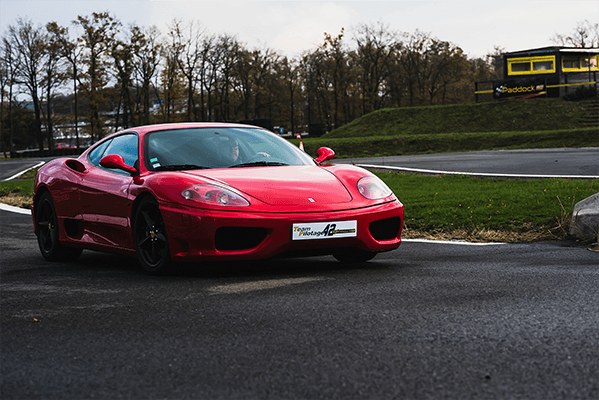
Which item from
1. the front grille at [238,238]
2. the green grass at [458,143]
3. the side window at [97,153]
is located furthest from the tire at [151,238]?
the green grass at [458,143]

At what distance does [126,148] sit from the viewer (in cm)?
Answer: 638

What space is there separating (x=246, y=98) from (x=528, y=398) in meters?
73.6

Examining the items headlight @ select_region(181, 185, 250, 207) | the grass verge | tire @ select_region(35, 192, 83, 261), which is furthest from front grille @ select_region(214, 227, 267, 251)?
the grass verge

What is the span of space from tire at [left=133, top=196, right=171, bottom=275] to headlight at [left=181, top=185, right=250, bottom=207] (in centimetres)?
32

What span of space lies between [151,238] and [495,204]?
223 inches

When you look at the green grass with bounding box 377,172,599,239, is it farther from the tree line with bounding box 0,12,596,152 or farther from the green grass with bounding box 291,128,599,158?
the tree line with bounding box 0,12,596,152

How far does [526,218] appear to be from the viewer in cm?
851

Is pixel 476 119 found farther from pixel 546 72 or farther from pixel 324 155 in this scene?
pixel 324 155

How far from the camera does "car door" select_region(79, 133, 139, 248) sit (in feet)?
19.3

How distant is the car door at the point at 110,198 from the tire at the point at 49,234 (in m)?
0.59

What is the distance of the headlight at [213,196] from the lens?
519cm

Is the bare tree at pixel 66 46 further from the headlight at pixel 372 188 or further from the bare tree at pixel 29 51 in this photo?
the headlight at pixel 372 188

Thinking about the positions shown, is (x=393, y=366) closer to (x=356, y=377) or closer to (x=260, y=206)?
(x=356, y=377)

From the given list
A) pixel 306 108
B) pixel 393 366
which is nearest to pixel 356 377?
pixel 393 366
